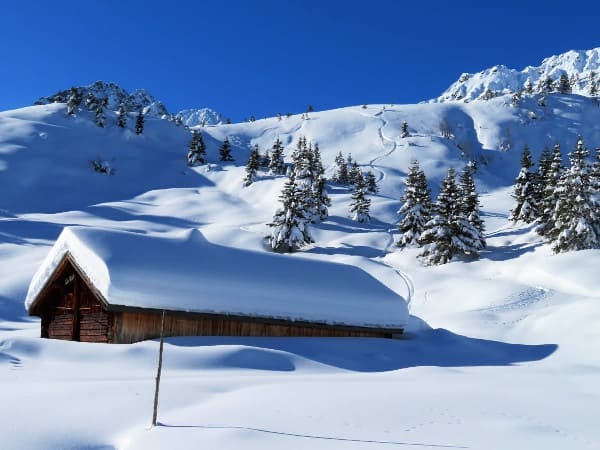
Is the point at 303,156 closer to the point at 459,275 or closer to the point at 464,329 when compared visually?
the point at 459,275

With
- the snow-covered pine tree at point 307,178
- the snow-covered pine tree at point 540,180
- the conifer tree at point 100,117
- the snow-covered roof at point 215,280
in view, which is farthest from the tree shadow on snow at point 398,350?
the conifer tree at point 100,117

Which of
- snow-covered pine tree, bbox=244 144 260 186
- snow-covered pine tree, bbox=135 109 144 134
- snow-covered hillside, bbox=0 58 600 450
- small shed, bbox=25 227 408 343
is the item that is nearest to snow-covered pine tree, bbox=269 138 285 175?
snow-covered hillside, bbox=0 58 600 450

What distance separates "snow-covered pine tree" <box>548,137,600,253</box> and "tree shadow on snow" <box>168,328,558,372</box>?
2216cm

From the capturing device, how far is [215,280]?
1847 cm

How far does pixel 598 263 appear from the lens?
3369 cm

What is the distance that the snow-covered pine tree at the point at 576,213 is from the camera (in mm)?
41375

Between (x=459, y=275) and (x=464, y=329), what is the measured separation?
497 inches

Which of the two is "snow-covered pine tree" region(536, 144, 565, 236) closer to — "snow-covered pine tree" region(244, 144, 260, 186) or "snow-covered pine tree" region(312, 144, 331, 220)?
"snow-covered pine tree" region(312, 144, 331, 220)

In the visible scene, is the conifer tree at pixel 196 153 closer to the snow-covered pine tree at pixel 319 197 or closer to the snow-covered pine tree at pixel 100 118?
the snow-covered pine tree at pixel 100 118

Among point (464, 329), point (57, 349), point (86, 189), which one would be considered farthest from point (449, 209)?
point (86, 189)

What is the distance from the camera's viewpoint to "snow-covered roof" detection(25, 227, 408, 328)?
17.3m

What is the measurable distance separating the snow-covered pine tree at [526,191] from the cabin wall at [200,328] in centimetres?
4024

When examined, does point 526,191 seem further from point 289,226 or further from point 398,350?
point 398,350

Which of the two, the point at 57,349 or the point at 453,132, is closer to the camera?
the point at 57,349
